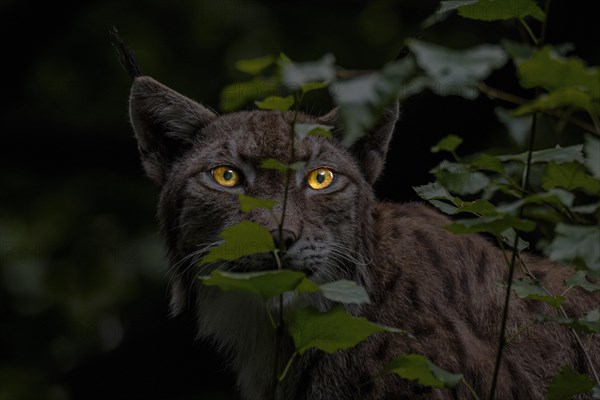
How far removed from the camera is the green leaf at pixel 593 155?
232 cm

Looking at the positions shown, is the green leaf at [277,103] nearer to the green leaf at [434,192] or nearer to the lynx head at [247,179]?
the green leaf at [434,192]

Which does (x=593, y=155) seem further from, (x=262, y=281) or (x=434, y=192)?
(x=262, y=281)

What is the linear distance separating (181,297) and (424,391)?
5.21 ft

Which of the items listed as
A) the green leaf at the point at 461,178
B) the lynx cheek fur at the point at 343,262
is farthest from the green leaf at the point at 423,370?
the lynx cheek fur at the point at 343,262

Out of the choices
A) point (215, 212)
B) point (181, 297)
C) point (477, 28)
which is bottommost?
point (181, 297)

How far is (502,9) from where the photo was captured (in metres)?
2.68

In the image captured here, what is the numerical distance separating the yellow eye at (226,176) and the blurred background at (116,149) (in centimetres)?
98

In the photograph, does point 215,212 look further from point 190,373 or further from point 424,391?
point 190,373

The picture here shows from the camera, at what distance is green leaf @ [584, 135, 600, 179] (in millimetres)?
2318

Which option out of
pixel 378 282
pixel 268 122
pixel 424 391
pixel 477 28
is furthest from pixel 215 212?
pixel 477 28

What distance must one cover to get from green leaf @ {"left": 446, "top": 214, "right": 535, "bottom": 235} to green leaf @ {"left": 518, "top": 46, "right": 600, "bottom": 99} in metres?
0.44

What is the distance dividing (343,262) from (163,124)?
131 centimetres

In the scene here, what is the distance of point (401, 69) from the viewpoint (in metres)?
2.17

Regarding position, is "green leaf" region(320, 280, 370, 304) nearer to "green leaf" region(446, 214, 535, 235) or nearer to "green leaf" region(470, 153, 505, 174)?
"green leaf" region(446, 214, 535, 235)
